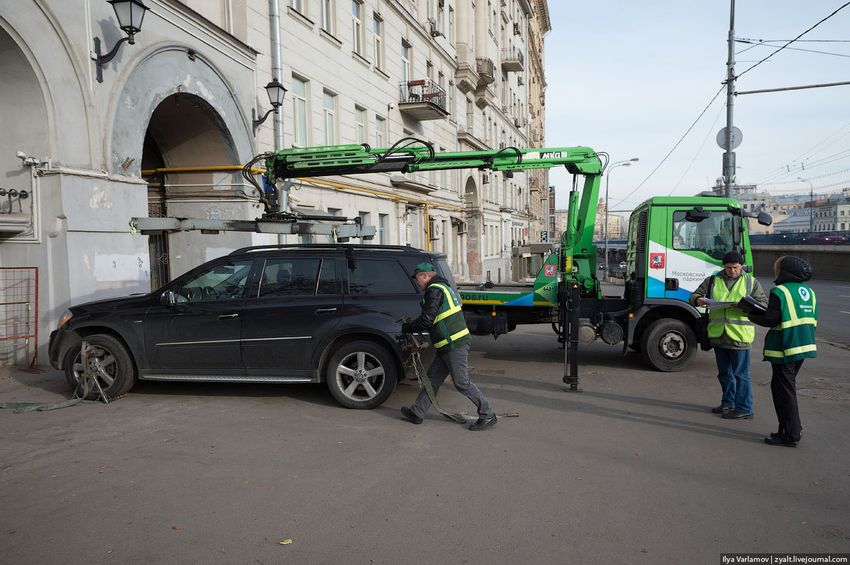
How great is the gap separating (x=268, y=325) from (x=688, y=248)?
19.4 feet

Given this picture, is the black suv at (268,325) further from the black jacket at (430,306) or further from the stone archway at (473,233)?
the stone archway at (473,233)

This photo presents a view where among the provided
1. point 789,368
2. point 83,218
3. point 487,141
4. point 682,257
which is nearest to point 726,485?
point 789,368

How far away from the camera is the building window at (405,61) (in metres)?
23.2

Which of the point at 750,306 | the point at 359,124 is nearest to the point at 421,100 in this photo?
the point at 359,124

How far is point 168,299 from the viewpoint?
21.6ft

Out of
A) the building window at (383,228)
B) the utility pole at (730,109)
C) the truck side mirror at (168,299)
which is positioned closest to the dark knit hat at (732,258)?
the truck side mirror at (168,299)

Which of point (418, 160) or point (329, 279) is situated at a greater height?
point (418, 160)

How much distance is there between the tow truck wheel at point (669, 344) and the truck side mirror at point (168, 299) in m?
6.40

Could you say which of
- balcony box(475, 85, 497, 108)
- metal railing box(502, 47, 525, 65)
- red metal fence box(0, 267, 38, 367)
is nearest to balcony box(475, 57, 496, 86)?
balcony box(475, 85, 497, 108)

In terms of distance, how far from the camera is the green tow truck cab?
323 inches

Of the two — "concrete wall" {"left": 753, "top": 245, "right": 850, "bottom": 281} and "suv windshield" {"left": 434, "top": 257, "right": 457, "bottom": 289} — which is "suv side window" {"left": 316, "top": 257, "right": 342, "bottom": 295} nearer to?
"suv windshield" {"left": 434, "top": 257, "right": 457, "bottom": 289}

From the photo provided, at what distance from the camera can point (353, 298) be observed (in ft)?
21.4

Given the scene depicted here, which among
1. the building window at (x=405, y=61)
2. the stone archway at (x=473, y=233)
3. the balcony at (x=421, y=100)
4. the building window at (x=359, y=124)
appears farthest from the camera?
the stone archway at (x=473, y=233)

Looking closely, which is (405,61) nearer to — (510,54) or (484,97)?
(484,97)
